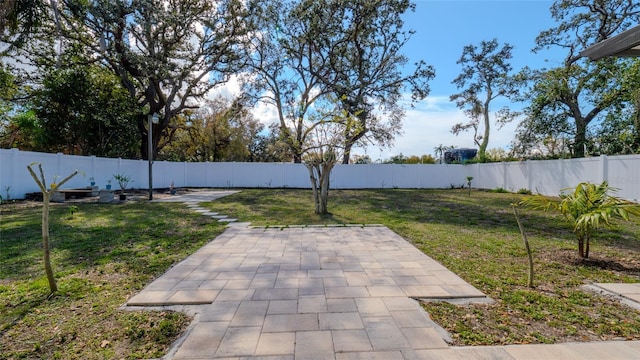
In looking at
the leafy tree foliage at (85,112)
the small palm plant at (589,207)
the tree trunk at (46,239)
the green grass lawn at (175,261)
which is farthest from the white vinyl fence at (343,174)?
the tree trunk at (46,239)

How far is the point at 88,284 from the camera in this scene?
3.13m

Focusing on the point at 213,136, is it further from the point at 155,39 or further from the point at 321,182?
the point at 321,182

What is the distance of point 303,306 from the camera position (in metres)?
2.60

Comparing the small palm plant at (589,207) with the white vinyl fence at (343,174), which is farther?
the white vinyl fence at (343,174)

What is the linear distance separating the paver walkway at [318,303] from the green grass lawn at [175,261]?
0.59ft

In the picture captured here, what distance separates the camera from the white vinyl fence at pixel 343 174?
927cm

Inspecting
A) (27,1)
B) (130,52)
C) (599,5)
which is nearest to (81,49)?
(130,52)

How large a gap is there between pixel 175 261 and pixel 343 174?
1474 cm

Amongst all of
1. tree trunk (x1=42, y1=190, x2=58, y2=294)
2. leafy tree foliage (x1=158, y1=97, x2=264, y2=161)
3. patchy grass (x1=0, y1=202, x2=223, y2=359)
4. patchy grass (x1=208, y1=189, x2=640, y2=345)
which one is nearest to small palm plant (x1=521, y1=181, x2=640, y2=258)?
patchy grass (x1=208, y1=189, x2=640, y2=345)

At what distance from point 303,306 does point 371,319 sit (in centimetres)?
61

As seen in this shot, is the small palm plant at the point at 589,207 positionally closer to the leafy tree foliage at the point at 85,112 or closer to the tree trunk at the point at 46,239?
the tree trunk at the point at 46,239

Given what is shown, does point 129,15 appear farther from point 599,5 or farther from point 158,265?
point 599,5

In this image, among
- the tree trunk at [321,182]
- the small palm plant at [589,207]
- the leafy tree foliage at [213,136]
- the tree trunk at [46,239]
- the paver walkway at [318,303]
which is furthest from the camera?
the leafy tree foliage at [213,136]

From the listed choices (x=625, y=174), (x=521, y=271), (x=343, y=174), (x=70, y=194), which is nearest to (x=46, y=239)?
(x=521, y=271)
